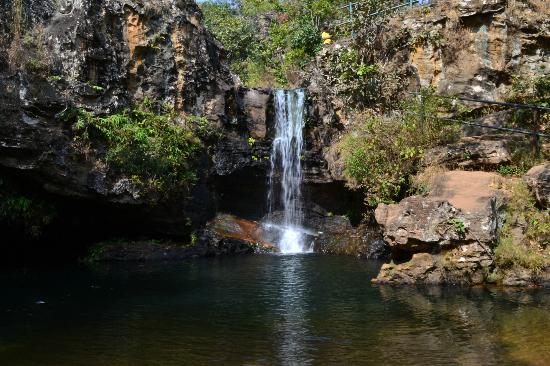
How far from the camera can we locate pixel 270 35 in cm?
3562

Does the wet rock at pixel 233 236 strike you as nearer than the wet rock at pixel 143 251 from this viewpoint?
No

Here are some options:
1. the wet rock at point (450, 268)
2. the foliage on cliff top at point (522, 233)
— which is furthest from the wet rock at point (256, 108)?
the foliage on cliff top at point (522, 233)

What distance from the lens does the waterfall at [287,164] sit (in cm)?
2312

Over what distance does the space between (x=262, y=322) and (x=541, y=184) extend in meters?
8.54

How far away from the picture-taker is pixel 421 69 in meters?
22.4

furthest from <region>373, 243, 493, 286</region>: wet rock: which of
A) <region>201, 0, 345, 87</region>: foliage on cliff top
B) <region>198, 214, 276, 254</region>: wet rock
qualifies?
<region>201, 0, 345, 87</region>: foliage on cliff top

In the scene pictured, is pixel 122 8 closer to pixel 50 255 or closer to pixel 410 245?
pixel 50 255

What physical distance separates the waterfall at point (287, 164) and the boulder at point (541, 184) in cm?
989

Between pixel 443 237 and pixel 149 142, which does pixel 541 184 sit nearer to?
pixel 443 237

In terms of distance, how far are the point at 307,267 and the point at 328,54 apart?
36.7 feet

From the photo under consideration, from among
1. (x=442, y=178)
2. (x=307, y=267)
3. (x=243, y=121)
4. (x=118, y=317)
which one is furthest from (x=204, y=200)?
(x=118, y=317)

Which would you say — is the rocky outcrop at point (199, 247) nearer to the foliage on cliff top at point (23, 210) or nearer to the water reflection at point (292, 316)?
the foliage on cliff top at point (23, 210)

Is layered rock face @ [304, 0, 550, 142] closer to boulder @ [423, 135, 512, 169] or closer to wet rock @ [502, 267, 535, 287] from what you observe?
boulder @ [423, 135, 512, 169]

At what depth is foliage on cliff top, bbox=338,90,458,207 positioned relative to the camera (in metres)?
18.6
